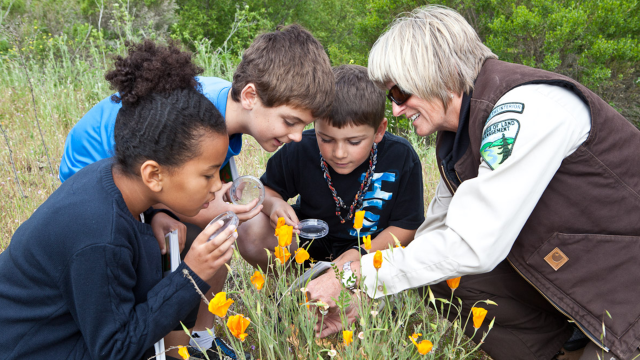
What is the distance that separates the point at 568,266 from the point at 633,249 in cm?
25

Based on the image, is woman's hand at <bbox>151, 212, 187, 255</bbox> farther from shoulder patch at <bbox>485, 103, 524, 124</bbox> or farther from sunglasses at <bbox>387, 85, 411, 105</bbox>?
shoulder patch at <bbox>485, 103, 524, 124</bbox>

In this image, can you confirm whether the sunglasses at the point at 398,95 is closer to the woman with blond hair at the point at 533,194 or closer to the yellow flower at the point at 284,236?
the woman with blond hair at the point at 533,194

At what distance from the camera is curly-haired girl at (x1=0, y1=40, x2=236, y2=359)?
5.25ft

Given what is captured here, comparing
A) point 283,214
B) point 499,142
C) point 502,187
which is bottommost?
point 283,214

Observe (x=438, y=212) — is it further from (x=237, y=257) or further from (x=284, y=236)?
(x=237, y=257)

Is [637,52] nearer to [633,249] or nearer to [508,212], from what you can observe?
[633,249]

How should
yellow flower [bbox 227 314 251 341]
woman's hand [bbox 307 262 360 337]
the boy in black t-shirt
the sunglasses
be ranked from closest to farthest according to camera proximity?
yellow flower [bbox 227 314 251 341] → woman's hand [bbox 307 262 360 337] → the sunglasses → the boy in black t-shirt

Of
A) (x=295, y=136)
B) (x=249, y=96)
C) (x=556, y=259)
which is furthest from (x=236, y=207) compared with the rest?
(x=556, y=259)

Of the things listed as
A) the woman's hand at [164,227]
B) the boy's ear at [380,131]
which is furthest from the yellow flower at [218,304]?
the boy's ear at [380,131]

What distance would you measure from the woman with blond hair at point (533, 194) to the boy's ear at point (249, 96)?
82 centimetres

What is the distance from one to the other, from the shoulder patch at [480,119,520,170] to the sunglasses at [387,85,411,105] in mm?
538

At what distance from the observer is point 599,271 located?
187 cm

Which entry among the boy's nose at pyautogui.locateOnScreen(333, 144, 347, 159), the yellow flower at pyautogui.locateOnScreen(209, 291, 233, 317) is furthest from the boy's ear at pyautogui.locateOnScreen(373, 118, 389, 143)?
the yellow flower at pyautogui.locateOnScreen(209, 291, 233, 317)

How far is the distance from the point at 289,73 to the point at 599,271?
1.70 meters
